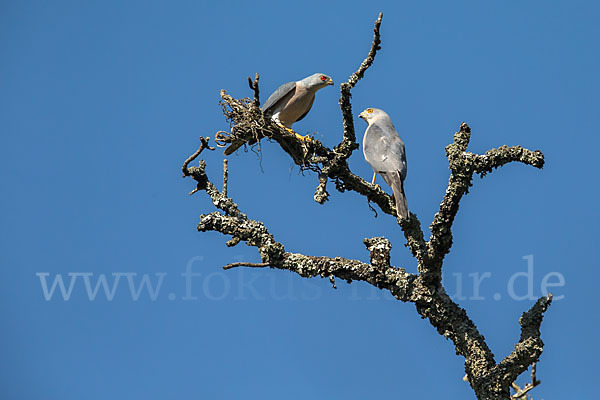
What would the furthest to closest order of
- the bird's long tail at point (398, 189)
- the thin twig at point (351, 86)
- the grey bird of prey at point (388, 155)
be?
the grey bird of prey at point (388, 155), the bird's long tail at point (398, 189), the thin twig at point (351, 86)

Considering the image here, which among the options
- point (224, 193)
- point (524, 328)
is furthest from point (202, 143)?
point (524, 328)

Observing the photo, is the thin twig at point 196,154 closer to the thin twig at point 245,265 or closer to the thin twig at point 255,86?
the thin twig at point 255,86

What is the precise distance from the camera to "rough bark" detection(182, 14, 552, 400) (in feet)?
20.8

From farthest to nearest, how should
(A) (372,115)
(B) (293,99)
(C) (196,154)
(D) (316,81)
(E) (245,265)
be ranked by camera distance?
1. (D) (316,81)
2. (B) (293,99)
3. (A) (372,115)
4. (C) (196,154)
5. (E) (245,265)

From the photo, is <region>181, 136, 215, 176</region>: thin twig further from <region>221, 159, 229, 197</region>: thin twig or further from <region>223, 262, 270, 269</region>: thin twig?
<region>223, 262, 270, 269</region>: thin twig

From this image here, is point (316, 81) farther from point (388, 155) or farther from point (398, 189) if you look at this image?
point (398, 189)

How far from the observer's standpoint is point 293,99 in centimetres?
931

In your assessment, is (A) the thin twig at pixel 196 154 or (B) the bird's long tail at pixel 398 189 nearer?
(B) the bird's long tail at pixel 398 189

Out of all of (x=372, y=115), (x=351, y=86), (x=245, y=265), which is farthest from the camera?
(x=372, y=115)

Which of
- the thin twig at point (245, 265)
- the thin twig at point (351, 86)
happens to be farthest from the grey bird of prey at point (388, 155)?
the thin twig at point (245, 265)

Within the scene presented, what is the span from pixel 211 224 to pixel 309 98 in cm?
315

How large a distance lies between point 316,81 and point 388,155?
8.10 ft

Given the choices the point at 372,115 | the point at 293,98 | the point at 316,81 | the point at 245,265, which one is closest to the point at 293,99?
the point at 293,98

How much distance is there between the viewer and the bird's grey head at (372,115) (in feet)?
28.1
